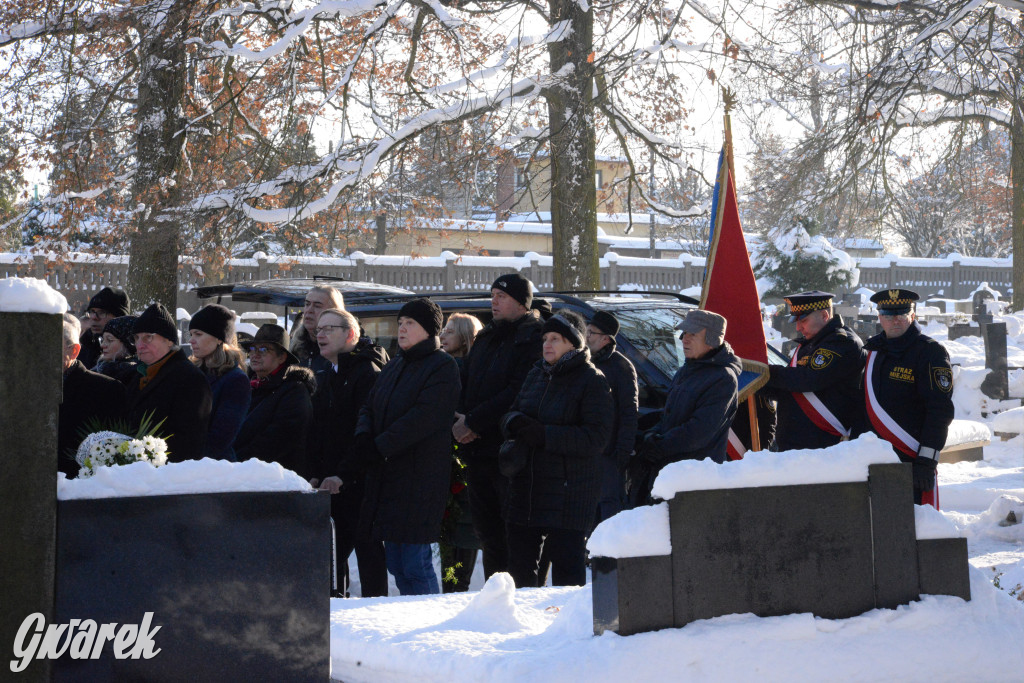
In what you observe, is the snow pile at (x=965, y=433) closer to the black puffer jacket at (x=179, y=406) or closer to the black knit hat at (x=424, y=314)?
the black knit hat at (x=424, y=314)

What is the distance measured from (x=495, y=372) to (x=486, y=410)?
0.84ft

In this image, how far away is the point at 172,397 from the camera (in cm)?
498

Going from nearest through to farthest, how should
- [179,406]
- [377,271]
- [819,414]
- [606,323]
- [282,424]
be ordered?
[179,406] < [282,424] < [606,323] < [819,414] < [377,271]

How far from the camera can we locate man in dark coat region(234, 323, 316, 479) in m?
5.91

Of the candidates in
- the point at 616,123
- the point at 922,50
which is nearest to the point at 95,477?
the point at 922,50

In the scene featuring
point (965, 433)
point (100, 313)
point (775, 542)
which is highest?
point (100, 313)

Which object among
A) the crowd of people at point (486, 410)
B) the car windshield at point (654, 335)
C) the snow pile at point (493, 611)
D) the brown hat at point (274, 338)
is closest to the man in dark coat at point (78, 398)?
the crowd of people at point (486, 410)

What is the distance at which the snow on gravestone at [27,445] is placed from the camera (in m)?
3.11

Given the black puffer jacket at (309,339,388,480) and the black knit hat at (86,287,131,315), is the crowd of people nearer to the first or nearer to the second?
the black puffer jacket at (309,339,388,480)

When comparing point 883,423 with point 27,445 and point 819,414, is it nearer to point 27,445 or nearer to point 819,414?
point 819,414

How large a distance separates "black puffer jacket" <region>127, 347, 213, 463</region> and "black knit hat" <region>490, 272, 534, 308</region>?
1830 millimetres

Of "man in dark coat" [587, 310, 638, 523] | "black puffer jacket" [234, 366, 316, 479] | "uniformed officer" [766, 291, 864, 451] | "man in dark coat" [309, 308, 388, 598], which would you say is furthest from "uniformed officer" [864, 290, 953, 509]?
"black puffer jacket" [234, 366, 316, 479]

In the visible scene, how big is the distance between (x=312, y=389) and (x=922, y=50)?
6156 mm

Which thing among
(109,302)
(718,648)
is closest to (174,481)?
(718,648)
